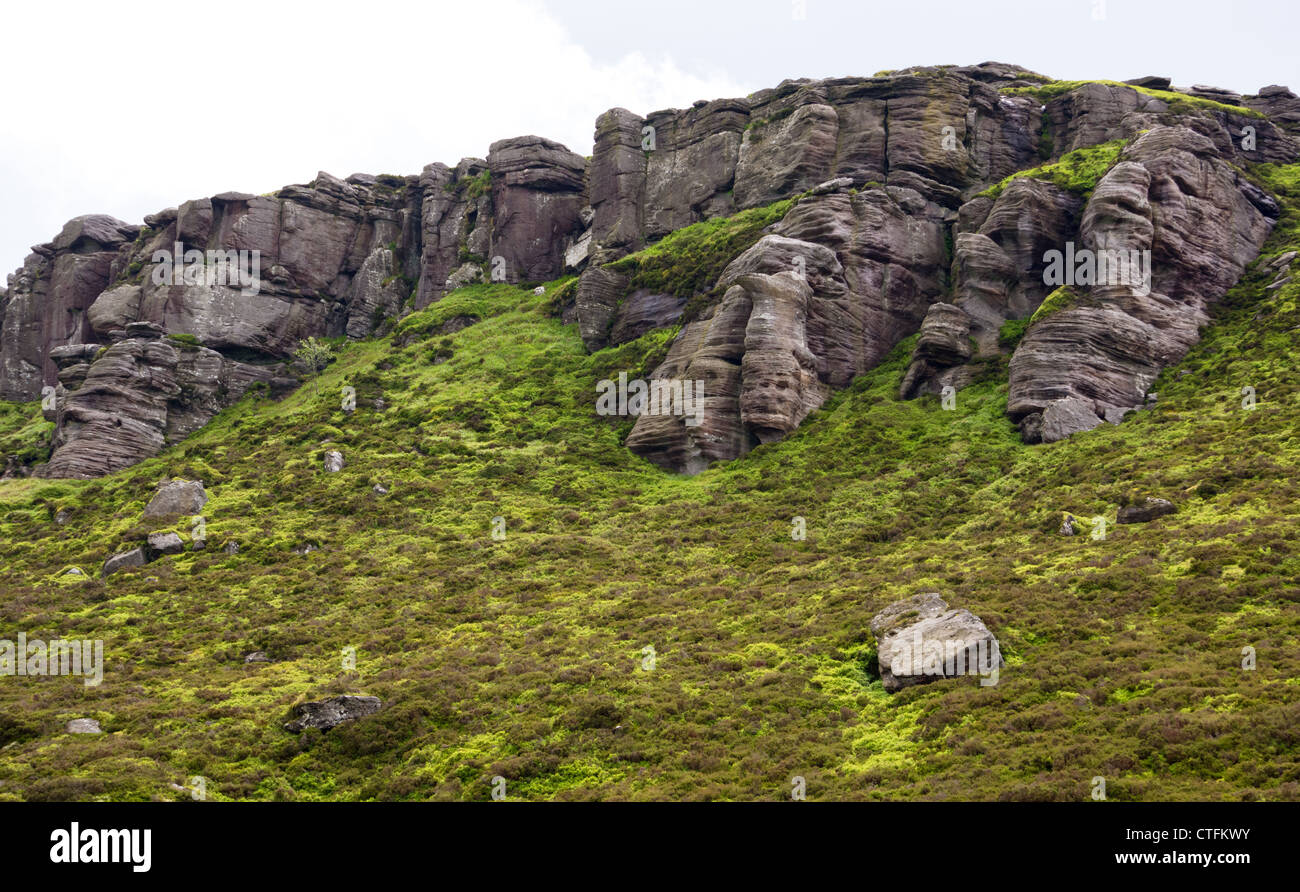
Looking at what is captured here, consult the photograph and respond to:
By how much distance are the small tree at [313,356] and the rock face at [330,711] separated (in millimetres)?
62306

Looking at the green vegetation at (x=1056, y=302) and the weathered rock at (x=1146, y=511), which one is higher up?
the green vegetation at (x=1056, y=302)

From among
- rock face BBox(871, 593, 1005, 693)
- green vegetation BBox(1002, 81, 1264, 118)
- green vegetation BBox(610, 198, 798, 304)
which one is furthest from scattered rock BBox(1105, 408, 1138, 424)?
green vegetation BBox(1002, 81, 1264, 118)

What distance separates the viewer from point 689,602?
42.2m

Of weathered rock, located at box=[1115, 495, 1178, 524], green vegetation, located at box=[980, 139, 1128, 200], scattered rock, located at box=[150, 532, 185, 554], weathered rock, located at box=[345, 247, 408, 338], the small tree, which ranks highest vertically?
weathered rock, located at box=[345, 247, 408, 338]

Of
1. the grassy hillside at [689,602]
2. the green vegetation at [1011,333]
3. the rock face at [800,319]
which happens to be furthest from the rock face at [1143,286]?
the rock face at [800,319]

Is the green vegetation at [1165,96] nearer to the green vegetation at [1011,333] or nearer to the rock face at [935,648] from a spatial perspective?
the green vegetation at [1011,333]

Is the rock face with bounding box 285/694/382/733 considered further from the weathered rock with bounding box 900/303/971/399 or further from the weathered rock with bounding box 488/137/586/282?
the weathered rock with bounding box 488/137/586/282

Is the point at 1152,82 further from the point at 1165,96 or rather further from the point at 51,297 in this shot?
the point at 51,297

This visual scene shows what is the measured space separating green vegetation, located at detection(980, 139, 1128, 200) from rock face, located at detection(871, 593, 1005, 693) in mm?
43771

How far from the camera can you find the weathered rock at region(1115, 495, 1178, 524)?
3991cm

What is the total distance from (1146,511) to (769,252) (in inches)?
1282

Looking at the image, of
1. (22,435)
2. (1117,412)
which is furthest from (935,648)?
(22,435)

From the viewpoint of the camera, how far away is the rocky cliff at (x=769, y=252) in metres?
59.7

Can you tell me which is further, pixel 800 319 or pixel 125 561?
pixel 800 319
